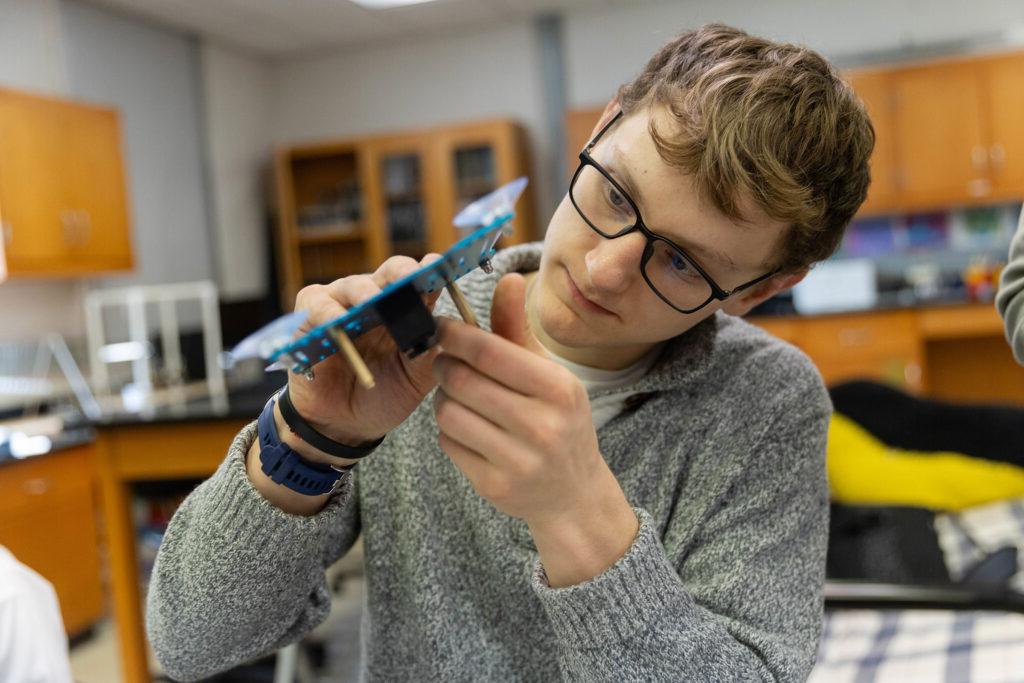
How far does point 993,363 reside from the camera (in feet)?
17.1

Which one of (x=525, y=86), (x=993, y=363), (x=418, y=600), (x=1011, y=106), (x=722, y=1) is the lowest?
(x=993, y=363)

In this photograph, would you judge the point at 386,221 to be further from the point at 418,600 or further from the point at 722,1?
the point at 418,600

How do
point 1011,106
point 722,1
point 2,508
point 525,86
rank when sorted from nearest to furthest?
1. point 2,508
2. point 1011,106
3. point 722,1
4. point 525,86

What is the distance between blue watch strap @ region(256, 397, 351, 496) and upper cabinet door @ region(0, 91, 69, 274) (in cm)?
372

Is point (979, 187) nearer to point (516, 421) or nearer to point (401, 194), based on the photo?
point (401, 194)

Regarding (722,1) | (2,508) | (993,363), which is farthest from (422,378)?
(722,1)

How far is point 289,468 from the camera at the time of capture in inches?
29.4

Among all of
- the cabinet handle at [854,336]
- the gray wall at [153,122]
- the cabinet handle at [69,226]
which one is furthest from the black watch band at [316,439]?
the gray wall at [153,122]

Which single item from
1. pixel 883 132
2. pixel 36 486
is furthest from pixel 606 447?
pixel 883 132

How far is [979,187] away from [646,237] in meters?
5.10

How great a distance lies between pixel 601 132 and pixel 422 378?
33 cm

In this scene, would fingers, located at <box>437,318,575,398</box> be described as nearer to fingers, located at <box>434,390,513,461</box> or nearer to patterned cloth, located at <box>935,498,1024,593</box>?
fingers, located at <box>434,390,513,461</box>

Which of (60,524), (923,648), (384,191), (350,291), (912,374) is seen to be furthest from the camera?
(384,191)

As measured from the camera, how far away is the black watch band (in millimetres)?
719
